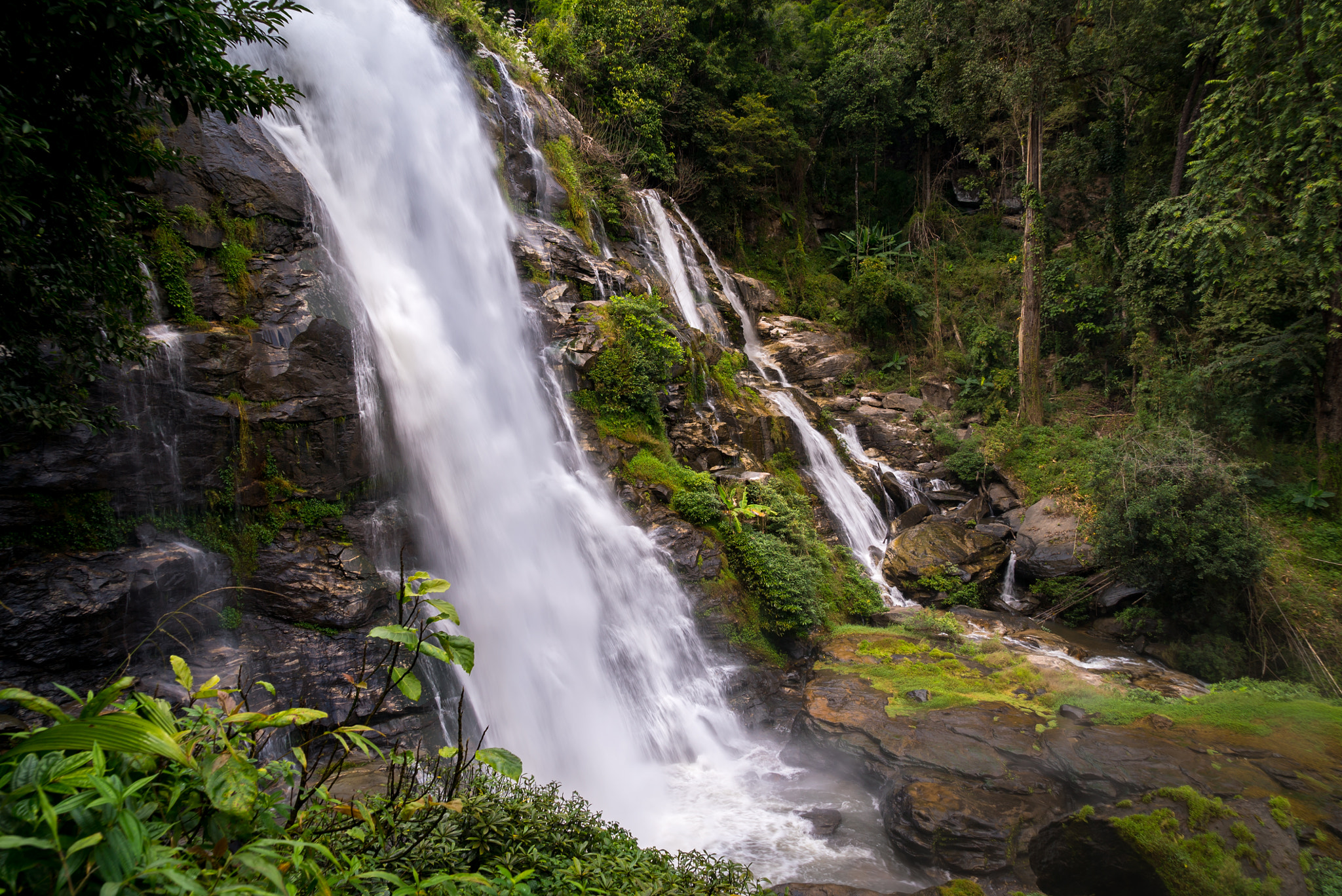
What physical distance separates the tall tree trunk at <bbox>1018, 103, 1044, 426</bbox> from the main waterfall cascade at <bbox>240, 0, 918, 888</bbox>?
45.1ft

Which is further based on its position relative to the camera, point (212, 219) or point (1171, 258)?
point (1171, 258)

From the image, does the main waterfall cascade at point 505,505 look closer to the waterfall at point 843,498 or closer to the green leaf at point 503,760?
the green leaf at point 503,760

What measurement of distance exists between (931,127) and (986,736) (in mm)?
27362

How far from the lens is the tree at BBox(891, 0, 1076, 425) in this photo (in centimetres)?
1627

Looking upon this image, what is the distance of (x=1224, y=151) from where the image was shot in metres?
12.0

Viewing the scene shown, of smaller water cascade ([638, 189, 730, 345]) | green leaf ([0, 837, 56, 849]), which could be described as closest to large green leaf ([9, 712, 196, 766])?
green leaf ([0, 837, 56, 849])

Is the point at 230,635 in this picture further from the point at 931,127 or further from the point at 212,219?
the point at 931,127

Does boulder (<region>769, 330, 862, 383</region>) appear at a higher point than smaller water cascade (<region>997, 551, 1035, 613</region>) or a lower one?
higher

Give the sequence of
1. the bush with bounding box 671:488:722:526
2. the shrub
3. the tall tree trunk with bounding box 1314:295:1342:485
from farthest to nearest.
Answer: the tall tree trunk with bounding box 1314:295:1342:485, the shrub, the bush with bounding box 671:488:722:526

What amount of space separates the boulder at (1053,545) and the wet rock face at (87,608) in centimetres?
1410

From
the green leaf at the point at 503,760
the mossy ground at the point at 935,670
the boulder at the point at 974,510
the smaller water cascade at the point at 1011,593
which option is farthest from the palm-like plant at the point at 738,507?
the green leaf at the point at 503,760

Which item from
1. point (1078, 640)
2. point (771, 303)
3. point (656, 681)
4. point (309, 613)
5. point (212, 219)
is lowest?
point (1078, 640)

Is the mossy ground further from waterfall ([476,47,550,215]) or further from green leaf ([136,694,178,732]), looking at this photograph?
waterfall ([476,47,550,215])

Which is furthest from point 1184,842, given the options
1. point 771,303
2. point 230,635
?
point 771,303
